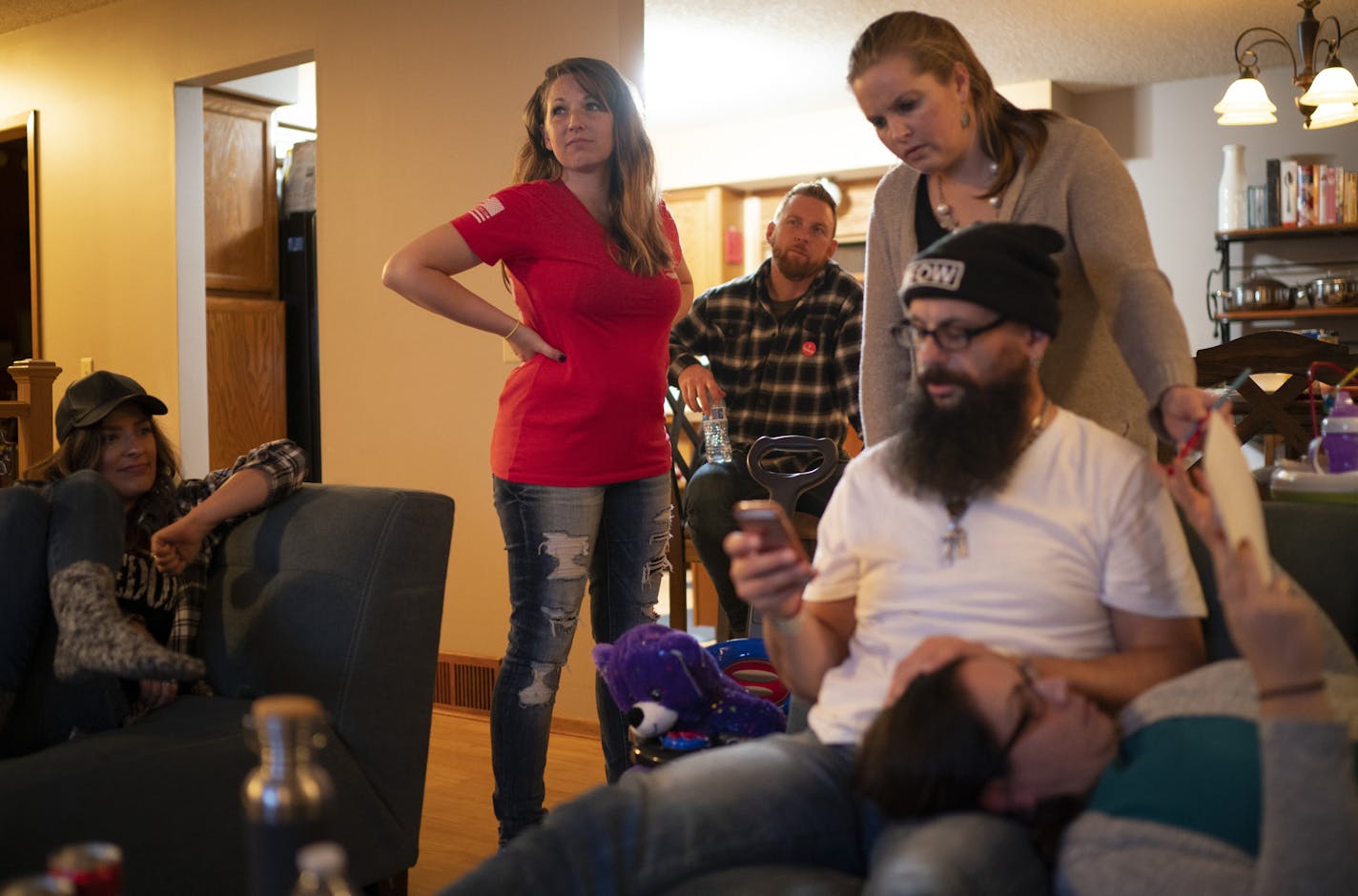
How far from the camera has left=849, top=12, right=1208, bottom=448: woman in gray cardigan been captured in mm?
1673

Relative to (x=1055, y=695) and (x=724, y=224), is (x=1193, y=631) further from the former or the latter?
(x=724, y=224)

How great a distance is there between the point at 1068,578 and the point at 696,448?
2.29 metres

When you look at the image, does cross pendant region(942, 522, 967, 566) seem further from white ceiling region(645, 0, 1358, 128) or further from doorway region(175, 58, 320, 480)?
white ceiling region(645, 0, 1358, 128)

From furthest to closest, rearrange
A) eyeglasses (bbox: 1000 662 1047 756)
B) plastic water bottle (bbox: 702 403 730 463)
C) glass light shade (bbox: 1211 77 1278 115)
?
glass light shade (bbox: 1211 77 1278 115) < plastic water bottle (bbox: 702 403 730 463) < eyeglasses (bbox: 1000 662 1047 756)

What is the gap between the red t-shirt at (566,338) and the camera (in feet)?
7.60

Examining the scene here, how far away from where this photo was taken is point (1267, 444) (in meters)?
6.13

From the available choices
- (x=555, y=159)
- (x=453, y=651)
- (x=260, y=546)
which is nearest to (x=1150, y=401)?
(x=555, y=159)

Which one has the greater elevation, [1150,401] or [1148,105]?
[1148,105]

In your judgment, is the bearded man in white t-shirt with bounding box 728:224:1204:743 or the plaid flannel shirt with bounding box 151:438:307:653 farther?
the plaid flannel shirt with bounding box 151:438:307:653

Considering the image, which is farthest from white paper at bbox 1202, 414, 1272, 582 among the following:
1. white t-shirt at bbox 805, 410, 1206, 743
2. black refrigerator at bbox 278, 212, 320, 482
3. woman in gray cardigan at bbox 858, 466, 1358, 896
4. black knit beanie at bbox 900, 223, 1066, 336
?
black refrigerator at bbox 278, 212, 320, 482

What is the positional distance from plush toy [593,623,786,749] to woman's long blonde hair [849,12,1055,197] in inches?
31.7

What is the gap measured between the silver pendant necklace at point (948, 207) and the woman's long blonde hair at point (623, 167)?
712 mm

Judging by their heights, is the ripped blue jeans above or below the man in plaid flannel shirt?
below

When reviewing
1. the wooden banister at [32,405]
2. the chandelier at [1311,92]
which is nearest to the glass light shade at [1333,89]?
the chandelier at [1311,92]
